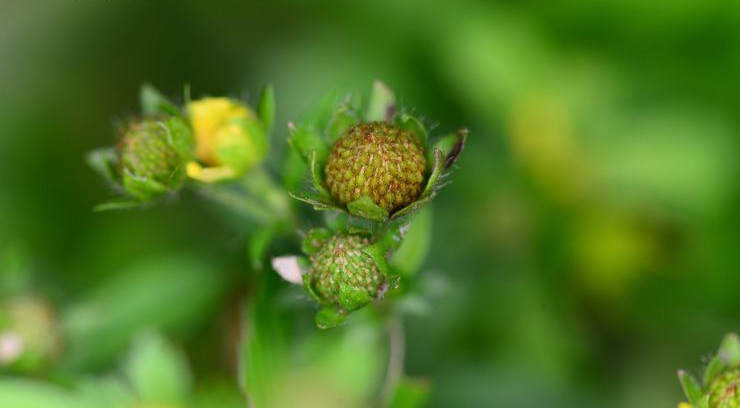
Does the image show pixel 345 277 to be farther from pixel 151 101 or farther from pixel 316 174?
pixel 151 101

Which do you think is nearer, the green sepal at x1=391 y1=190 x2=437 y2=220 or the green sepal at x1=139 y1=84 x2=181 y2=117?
the green sepal at x1=391 y1=190 x2=437 y2=220

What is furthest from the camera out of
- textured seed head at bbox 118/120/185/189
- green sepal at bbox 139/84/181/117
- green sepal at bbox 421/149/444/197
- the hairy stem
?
the hairy stem

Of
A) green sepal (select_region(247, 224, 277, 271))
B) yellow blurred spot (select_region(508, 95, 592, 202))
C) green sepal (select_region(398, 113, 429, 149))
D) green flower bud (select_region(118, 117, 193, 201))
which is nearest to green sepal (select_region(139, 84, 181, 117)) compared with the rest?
green flower bud (select_region(118, 117, 193, 201))

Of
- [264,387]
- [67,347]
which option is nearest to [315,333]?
[264,387]

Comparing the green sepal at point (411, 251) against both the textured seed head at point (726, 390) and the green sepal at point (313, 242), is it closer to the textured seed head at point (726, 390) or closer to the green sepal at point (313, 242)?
the green sepal at point (313, 242)

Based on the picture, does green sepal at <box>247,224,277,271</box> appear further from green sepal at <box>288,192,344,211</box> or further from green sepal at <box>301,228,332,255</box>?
green sepal at <box>288,192,344,211</box>

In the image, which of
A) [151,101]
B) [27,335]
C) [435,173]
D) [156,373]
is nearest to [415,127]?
[435,173]

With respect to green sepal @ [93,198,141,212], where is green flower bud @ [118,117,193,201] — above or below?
above
